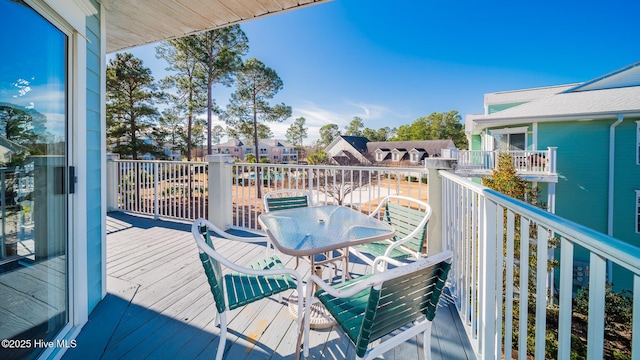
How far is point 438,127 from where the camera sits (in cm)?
3522

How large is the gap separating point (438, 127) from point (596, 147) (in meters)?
28.4

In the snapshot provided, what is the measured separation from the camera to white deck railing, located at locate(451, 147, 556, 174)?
8358 mm

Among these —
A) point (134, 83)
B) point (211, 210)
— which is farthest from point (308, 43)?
point (211, 210)

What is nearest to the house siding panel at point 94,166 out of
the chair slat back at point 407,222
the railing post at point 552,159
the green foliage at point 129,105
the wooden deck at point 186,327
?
the wooden deck at point 186,327

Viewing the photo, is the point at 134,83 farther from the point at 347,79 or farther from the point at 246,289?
the point at 347,79

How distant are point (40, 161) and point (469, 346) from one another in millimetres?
3071

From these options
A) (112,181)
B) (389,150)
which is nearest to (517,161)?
(112,181)

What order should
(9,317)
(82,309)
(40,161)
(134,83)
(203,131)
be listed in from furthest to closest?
(203,131) → (134,83) → (82,309) → (40,161) → (9,317)

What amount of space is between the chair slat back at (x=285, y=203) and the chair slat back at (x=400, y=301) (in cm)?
181

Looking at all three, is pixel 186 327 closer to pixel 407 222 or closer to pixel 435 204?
pixel 407 222

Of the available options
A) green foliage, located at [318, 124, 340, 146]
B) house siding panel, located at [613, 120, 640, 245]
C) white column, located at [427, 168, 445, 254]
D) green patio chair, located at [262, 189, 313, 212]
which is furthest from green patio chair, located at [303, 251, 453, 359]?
green foliage, located at [318, 124, 340, 146]

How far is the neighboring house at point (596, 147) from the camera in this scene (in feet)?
26.2

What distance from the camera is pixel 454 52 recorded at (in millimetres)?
16375

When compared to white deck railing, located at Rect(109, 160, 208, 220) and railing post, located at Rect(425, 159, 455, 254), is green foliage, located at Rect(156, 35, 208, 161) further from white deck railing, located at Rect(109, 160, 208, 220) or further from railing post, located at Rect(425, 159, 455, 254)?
railing post, located at Rect(425, 159, 455, 254)
